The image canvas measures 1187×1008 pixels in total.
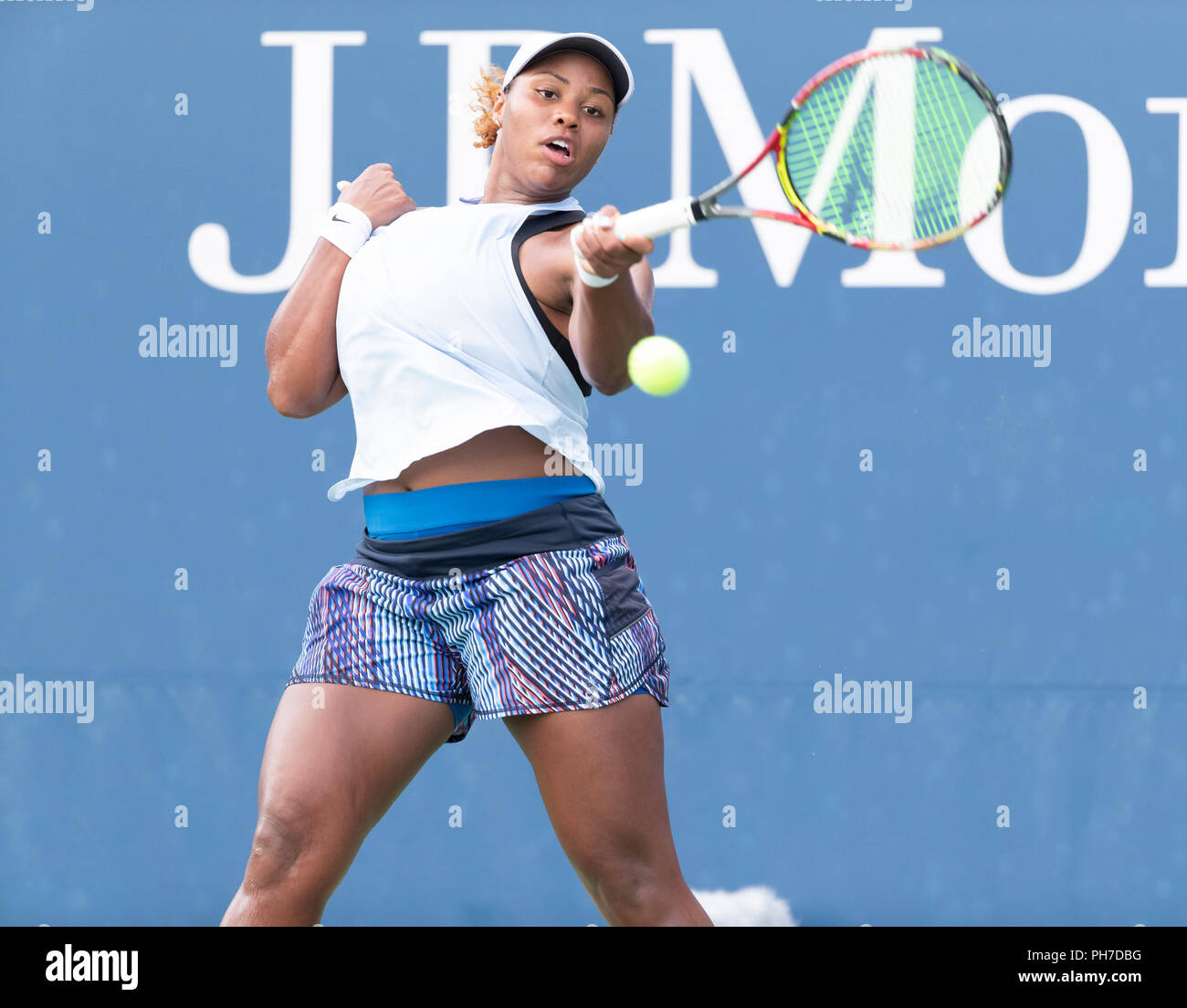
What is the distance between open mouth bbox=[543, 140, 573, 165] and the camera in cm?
195

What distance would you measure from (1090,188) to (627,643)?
179 cm

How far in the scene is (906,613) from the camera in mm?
3107

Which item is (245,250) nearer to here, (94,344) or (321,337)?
(94,344)

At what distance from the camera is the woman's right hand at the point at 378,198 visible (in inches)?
80.4

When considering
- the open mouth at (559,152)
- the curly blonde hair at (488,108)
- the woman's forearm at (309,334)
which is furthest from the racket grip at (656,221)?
the curly blonde hair at (488,108)

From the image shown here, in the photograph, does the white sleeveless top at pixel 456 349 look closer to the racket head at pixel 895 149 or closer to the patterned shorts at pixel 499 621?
the patterned shorts at pixel 499 621

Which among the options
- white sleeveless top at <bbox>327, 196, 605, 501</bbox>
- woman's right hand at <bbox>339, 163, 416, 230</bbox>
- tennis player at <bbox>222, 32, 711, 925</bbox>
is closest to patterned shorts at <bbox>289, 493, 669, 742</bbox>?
tennis player at <bbox>222, 32, 711, 925</bbox>

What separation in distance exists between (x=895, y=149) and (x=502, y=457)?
3.27 feet

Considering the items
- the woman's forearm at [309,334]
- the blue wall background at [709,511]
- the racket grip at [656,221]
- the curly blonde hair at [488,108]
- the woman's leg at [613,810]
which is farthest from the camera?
the blue wall background at [709,511]

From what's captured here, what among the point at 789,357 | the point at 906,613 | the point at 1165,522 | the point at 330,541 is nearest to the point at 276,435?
the point at 330,541

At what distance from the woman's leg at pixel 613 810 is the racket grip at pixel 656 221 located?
614mm

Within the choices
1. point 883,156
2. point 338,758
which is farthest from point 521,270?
point 883,156
